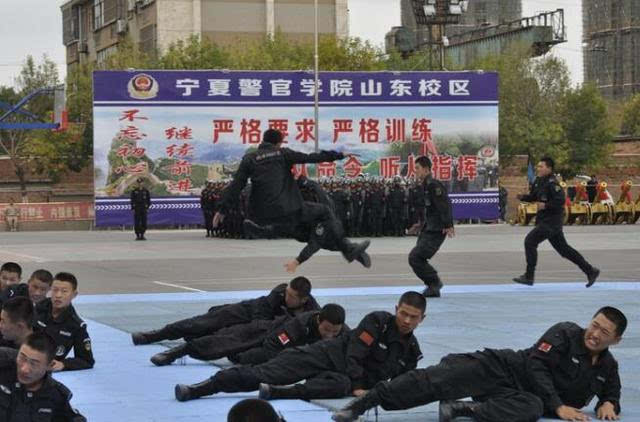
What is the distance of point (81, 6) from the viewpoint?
10869cm

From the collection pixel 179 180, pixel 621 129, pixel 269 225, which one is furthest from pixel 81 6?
pixel 269 225

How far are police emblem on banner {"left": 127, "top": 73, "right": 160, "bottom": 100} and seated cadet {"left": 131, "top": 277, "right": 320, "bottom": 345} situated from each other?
1351 inches

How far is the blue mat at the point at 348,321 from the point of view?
9.85 m

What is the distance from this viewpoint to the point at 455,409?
930cm

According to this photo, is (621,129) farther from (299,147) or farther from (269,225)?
(269,225)

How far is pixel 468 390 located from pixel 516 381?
0.35 metres

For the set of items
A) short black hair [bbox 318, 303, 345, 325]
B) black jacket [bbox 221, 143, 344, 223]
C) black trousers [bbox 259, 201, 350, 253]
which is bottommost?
short black hair [bbox 318, 303, 345, 325]

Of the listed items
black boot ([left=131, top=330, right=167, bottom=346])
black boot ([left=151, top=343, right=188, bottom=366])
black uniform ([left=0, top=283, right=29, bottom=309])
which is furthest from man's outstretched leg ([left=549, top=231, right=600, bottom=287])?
black uniform ([left=0, top=283, right=29, bottom=309])

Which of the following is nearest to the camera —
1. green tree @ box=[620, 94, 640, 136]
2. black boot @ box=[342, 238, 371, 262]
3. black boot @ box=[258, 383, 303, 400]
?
black boot @ box=[258, 383, 303, 400]

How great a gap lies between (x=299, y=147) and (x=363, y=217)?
6.90m

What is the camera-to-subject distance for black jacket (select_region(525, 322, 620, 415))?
924 centimetres

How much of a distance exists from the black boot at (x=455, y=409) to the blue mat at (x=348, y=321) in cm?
27

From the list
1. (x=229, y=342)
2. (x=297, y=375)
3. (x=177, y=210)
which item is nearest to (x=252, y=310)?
(x=229, y=342)

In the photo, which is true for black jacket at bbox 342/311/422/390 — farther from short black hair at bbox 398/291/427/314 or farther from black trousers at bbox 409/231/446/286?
black trousers at bbox 409/231/446/286
